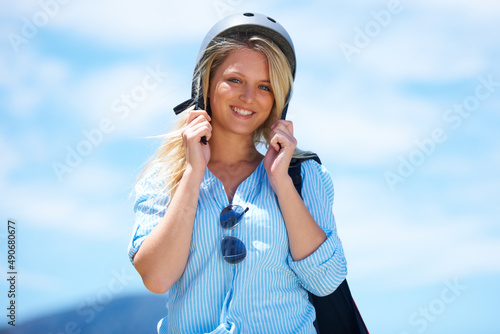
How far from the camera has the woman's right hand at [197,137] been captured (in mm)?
3381

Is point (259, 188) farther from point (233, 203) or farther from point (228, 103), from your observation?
point (228, 103)

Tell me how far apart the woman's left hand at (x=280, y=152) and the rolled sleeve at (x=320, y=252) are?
7.8 inches

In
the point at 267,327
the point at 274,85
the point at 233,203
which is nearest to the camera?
the point at 267,327

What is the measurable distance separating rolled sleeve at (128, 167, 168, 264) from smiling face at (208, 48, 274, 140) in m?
0.60

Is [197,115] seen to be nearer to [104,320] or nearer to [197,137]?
[197,137]

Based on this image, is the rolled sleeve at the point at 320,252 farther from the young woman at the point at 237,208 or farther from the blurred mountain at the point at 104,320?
the blurred mountain at the point at 104,320

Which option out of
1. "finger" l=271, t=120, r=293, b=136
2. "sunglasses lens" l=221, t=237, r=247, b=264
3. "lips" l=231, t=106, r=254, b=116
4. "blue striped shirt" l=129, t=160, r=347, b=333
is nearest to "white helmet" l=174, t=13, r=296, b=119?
"finger" l=271, t=120, r=293, b=136

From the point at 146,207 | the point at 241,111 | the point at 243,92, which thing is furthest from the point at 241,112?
the point at 146,207

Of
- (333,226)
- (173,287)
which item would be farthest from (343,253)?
(173,287)

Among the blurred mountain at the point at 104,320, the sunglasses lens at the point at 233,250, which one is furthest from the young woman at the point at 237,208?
the blurred mountain at the point at 104,320

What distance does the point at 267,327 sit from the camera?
10.1 feet

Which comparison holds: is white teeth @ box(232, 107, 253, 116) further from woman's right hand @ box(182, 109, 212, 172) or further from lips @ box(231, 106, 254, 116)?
woman's right hand @ box(182, 109, 212, 172)

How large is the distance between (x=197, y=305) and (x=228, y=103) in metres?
1.27

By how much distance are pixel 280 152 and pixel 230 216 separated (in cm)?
53
